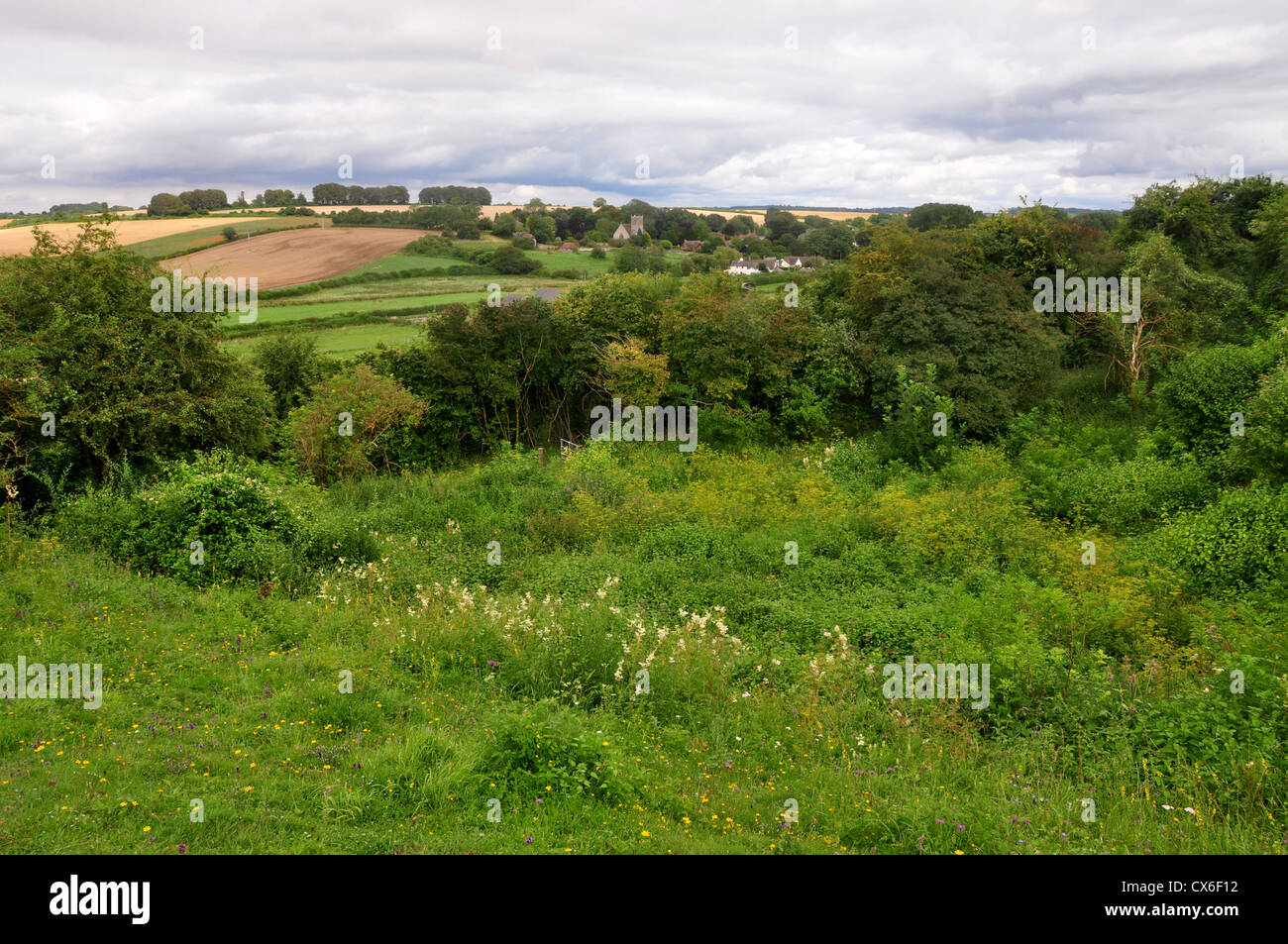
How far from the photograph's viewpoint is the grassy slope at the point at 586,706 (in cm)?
482

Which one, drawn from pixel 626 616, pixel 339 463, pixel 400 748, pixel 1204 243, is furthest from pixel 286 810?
pixel 1204 243

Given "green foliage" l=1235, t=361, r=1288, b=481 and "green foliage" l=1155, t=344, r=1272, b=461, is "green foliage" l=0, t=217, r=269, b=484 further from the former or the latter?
"green foliage" l=1155, t=344, r=1272, b=461

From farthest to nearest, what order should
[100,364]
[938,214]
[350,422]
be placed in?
[938,214], [350,422], [100,364]

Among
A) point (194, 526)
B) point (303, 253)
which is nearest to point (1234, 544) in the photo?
point (194, 526)

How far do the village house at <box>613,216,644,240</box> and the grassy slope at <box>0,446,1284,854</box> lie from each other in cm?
3722

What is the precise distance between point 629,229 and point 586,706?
Result: 43.9m

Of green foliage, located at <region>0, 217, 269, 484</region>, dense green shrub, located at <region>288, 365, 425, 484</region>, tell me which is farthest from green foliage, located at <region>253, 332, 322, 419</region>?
green foliage, located at <region>0, 217, 269, 484</region>

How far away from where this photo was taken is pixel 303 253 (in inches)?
1502

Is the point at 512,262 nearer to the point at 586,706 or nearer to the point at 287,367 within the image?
the point at 287,367

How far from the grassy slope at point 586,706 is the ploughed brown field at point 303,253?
26.3 meters

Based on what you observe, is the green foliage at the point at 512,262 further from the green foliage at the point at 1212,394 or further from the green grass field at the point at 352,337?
the green foliage at the point at 1212,394

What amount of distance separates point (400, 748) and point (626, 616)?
375 centimetres

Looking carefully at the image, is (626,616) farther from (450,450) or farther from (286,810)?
(450,450)

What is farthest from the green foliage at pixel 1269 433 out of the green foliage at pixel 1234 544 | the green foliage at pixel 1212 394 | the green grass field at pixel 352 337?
the green grass field at pixel 352 337
